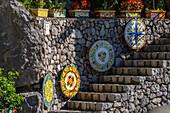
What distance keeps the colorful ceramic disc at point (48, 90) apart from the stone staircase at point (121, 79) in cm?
60

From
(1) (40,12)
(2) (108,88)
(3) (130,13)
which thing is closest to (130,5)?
(3) (130,13)

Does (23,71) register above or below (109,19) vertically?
below

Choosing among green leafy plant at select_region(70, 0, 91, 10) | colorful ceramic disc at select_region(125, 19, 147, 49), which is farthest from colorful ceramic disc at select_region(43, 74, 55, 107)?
colorful ceramic disc at select_region(125, 19, 147, 49)

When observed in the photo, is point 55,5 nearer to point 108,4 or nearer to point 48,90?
point 108,4

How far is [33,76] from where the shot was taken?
910 cm

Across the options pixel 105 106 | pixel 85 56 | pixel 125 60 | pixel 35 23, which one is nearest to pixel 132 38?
pixel 125 60

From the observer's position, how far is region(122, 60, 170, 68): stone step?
34.9ft

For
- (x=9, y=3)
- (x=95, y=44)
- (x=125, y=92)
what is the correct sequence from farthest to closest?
(x=95, y=44), (x=125, y=92), (x=9, y=3)

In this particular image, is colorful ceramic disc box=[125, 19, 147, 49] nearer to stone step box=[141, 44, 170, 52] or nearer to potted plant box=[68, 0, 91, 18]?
stone step box=[141, 44, 170, 52]

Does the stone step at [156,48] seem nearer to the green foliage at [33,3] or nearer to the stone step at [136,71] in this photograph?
the stone step at [136,71]

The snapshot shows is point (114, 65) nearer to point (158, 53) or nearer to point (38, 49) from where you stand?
point (158, 53)

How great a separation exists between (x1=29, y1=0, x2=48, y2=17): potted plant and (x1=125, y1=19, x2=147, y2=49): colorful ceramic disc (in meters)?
2.43

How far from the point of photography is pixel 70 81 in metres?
10.1

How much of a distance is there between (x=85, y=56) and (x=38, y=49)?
179cm
